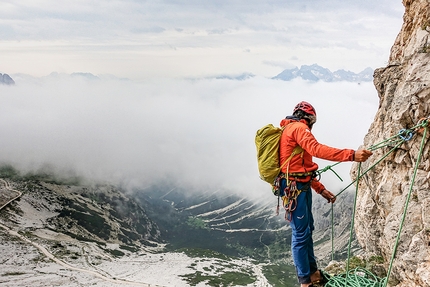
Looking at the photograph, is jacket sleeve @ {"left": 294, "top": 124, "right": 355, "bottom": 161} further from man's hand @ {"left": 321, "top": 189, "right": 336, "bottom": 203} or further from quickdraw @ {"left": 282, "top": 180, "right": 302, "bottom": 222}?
man's hand @ {"left": 321, "top": 189, "right": 336, "bottom": 203}

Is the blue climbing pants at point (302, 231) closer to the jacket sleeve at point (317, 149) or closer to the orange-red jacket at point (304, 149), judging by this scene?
the orange-red jacket at point (304, 149)

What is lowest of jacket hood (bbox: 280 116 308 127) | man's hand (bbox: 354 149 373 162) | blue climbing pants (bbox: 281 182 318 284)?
blue climbing pants (bbox: 281 182 318 284)

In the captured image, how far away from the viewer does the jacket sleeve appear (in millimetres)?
9211

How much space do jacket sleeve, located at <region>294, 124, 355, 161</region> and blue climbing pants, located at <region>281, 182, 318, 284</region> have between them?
1689 mm

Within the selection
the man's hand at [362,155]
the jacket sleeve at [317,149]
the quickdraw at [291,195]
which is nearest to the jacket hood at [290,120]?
the jacket sleeve at [317,149]

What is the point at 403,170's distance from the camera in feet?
35.9

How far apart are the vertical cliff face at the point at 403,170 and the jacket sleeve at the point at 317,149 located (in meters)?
2.65

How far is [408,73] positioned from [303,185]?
201 inches

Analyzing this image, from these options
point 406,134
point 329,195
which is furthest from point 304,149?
point 406,134

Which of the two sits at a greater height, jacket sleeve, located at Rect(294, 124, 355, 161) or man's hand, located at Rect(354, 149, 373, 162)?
jacket sleeve, located at Rect(294, 124, 355, 161)

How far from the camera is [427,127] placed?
363 inches

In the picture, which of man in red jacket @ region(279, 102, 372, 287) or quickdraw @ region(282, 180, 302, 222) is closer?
man in red jacket @ region(279, 102, 372, 287)

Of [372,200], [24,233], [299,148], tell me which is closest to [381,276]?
[372,200]

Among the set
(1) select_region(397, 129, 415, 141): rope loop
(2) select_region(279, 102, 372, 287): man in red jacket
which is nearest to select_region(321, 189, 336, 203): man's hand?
(2) select_region(279, 102, 372, 287): man in red jacket
